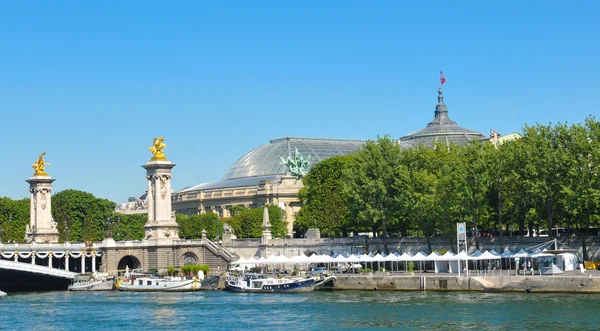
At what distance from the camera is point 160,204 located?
117 meters

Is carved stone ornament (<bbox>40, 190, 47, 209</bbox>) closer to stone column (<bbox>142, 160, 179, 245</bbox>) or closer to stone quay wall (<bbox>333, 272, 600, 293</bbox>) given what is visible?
stone column (<bbox>142, 160, 179, 245</bbox>)

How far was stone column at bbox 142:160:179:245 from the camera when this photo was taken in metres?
117

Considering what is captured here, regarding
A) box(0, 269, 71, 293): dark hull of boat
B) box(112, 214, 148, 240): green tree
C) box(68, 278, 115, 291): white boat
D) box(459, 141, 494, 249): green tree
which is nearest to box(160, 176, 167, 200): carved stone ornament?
box(68, 278, 115, 291): white boat

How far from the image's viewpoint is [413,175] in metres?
113

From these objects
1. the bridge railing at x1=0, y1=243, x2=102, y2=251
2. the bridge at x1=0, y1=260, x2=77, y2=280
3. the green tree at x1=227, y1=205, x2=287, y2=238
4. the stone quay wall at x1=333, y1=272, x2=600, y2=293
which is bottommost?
the stone quay wall at x1=333, y1=272, x2=600, y2=293

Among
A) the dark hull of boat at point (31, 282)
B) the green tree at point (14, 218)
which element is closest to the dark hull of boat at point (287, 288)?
the dark hull of boat at point (31, 282)

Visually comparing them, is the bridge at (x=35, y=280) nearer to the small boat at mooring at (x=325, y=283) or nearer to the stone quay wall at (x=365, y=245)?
the stone quay wall at (x=365, y=245)

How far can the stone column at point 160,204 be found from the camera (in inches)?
4611

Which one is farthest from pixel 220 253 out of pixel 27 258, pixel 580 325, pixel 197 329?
pixel 580 325

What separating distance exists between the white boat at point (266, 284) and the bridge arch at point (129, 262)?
17560 mm

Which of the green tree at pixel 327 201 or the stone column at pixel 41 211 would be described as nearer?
the stone column at pixel 41 211

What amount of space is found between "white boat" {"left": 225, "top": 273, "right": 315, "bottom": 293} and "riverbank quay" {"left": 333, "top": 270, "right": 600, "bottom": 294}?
2.67 m

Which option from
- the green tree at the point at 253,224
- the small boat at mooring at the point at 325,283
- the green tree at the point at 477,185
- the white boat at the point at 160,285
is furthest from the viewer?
the green tree at the point at 253,224

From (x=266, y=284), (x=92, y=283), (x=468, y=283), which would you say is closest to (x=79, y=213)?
(x=92, y=283)
